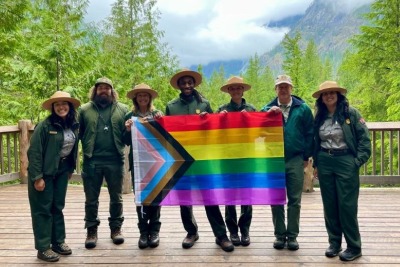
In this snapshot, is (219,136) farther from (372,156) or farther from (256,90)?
(256,90)

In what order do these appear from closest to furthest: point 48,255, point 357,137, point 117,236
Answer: point 357,137 < point 48,255 < point 117,236

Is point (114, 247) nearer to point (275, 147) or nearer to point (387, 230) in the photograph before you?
point (275, 147)

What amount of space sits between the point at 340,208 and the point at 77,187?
205 inches

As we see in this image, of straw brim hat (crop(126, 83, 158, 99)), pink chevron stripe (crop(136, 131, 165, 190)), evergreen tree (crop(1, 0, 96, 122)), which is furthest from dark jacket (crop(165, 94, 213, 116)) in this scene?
evergreen tree (crop(1, 0, 96, 122))

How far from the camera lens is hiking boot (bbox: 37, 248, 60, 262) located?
3809mm

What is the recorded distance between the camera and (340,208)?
3.78 metres

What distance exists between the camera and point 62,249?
13.0 feet

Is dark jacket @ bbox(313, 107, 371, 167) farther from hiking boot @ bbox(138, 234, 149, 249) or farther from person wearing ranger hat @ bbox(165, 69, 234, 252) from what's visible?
hiking boot @ bbox(138, 234, 149, 249)

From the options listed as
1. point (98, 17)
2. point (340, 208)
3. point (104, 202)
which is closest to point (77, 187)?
point (104, 202)

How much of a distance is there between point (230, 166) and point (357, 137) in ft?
4.20

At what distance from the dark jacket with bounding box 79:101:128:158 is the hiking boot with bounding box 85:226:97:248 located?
80 centimetres

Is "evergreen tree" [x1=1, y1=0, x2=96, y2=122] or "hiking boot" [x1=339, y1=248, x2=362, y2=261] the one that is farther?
"evergreen tree" [x1=1, y1=0, x2=96, y2=122]

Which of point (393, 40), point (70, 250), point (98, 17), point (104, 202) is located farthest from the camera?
point (98, 17)

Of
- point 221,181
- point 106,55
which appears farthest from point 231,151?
point 106,55
